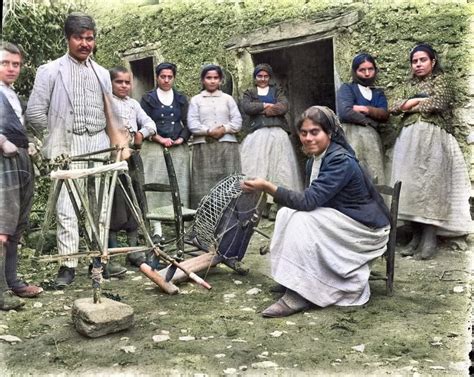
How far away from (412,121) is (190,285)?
242cm

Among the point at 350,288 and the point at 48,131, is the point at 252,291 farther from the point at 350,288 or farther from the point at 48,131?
the point at 48,131

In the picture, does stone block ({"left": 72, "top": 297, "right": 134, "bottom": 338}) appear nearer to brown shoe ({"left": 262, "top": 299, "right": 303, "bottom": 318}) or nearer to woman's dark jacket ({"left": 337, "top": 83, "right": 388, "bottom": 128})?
brown shoe ({"left": 262, "top": 299, "right": 303, "bottom": 318})

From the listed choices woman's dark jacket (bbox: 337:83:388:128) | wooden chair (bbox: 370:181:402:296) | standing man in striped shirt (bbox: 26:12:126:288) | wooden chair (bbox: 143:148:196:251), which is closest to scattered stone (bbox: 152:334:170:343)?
standing man in striped shirt (bbox: 26:12:126:288)

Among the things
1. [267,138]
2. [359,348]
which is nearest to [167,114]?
[267,138]

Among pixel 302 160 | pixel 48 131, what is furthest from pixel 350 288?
pixel 302 160

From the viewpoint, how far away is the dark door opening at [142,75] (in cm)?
736

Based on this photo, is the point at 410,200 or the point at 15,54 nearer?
the point at 15,54

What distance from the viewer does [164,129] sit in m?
5.52

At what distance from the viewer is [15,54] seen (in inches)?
138

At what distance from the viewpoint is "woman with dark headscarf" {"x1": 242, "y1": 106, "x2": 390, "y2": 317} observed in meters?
3.45

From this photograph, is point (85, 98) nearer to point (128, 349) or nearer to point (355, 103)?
point (128, 349)

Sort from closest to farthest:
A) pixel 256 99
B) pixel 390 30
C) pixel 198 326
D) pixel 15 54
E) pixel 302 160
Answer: pixel 198 326 → pixel 15 54 → pixel 390 30 → pixel 256 99 → pixel 302 160

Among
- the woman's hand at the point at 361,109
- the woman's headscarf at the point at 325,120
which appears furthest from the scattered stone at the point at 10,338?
the woman's hand at the point at 361,109

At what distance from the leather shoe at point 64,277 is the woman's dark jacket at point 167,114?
75.4 inches
